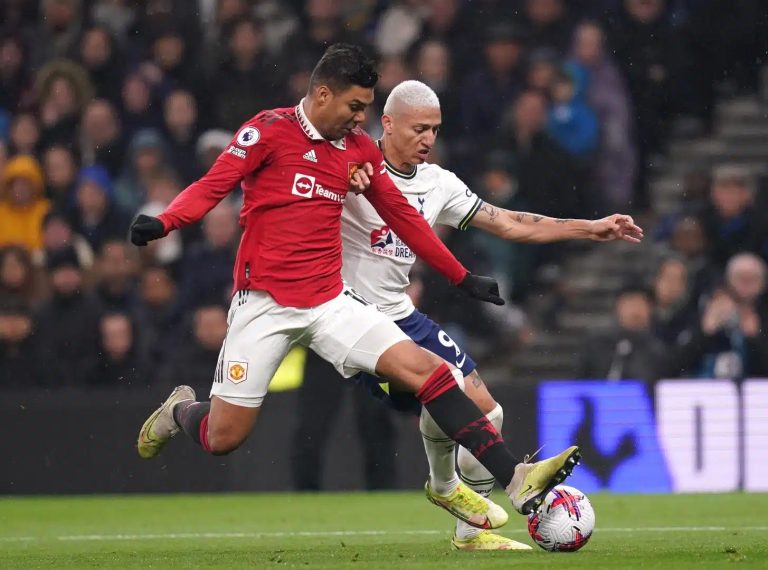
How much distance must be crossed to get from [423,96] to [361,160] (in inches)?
22.5

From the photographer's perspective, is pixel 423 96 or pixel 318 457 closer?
pixel 423 96

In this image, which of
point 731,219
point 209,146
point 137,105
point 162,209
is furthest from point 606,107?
point 137,105

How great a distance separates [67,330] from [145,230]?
6.60m

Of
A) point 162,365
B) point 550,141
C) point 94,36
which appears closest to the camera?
point 162,365

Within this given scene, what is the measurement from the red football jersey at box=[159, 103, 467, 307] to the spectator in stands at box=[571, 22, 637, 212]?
6.80 m

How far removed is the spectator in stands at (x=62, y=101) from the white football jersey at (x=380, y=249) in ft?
23.2

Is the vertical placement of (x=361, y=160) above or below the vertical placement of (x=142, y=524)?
above

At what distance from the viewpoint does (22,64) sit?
1504cm

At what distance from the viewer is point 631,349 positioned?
12.1 meters

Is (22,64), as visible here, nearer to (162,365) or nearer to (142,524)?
(162,365)

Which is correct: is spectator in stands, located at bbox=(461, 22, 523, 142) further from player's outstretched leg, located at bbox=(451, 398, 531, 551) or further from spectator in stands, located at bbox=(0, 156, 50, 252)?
player's outstretched leg, located at bbox=(451, 398, 531, 551)

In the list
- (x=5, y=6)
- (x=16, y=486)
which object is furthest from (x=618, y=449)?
(x=5, y=6)

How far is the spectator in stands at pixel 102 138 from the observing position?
46.3ft

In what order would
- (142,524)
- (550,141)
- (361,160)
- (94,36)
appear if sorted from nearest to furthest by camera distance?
1. (361,160)
2. (142,524)
3. (550,141)
4. (94,36)
